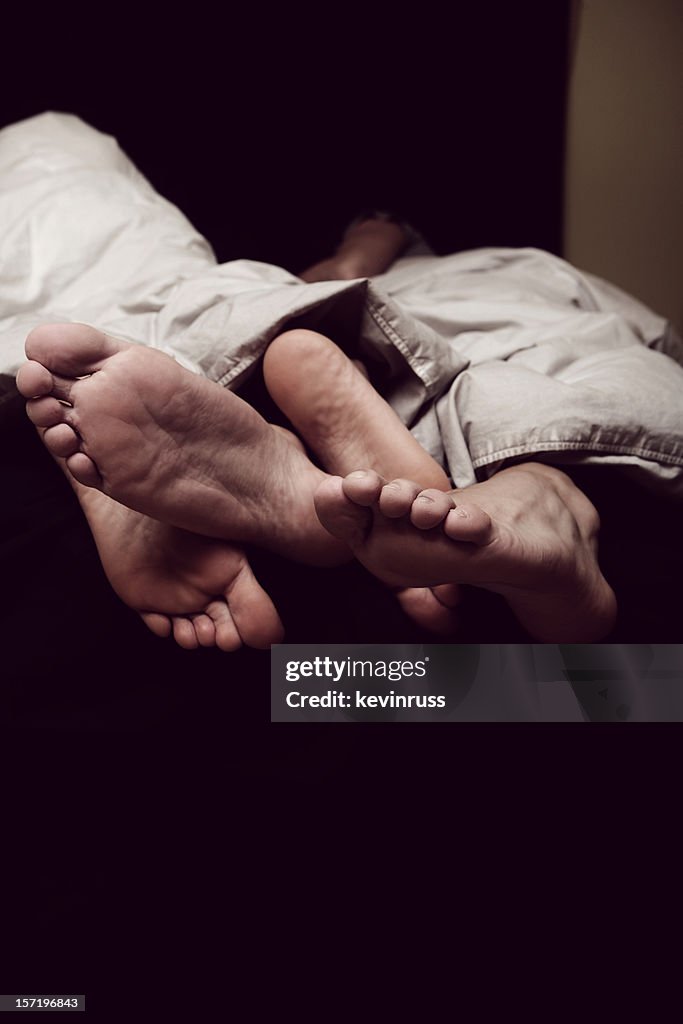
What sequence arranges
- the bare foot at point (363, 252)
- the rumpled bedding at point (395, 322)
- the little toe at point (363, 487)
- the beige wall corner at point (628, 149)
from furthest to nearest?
1. the beige wall corner at point (628, 149)
2. the bare foot at point (363, 252)
3. the rumpled bedding at point (395, 322)
4. the little toe at point (363, 487)

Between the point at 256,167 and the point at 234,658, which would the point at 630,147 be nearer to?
the point at 256,167

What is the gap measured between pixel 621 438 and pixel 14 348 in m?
0.56

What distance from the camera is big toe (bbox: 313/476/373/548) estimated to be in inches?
21.4

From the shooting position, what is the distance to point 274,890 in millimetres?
654

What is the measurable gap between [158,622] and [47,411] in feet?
0.61

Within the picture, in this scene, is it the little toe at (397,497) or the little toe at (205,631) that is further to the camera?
the little toe at (205,631)

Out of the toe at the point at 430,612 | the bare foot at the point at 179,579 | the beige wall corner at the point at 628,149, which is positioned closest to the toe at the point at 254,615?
the bare foot at the point at 179,579

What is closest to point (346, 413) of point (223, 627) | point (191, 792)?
point (223, 627)

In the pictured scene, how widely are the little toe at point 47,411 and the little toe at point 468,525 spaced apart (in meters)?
0.29

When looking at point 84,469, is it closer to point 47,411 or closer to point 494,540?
point 47,411

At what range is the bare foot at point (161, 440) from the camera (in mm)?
583

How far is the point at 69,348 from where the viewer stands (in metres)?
0.58

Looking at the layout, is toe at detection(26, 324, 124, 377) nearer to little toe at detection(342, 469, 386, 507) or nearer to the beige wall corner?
little toe at detection(342, 469, 386, 507)

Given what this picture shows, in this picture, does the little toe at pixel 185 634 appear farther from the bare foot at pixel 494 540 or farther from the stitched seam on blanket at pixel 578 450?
the stitched seam on blanket at pixel 578 450
